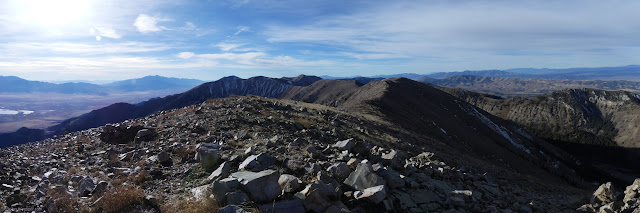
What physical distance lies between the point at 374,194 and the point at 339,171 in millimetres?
1687

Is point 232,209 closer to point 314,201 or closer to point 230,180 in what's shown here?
point 230,180

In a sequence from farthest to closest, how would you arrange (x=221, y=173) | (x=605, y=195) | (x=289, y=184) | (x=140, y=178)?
(x=605, y=195)
(x=140, y=178)
(x=221, y=173)
(x=289, y=184)

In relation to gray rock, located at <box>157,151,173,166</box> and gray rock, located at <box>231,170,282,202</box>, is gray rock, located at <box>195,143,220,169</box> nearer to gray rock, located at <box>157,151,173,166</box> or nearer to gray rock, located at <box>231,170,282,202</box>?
gray rock, located at <box>157,151,173,166</box>

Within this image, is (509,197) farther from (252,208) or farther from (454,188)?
(252,208)

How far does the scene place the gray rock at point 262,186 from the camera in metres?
7.13

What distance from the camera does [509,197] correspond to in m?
12.2

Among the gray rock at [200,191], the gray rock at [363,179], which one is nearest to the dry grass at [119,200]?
the gray rock at [200,191]

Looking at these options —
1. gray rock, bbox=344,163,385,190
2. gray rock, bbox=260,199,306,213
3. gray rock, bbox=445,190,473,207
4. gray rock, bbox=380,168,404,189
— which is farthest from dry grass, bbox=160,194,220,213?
gray rock, bbox=445,190,473,207

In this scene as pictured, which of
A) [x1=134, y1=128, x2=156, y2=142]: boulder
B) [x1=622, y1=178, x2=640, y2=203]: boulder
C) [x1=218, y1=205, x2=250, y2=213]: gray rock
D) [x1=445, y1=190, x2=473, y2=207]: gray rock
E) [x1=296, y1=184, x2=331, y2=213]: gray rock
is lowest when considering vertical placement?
[x1=622, y1=178, x2=640, y2=203]: boulder

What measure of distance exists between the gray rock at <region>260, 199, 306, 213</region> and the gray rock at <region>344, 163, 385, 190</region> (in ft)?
7.28

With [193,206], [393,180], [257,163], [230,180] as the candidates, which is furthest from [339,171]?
[193,206]

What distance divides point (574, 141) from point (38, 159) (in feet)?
596

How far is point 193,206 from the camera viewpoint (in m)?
6.89

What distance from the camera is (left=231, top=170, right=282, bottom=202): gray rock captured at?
23.4 feet
